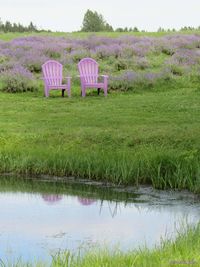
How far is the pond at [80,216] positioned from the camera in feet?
21.5

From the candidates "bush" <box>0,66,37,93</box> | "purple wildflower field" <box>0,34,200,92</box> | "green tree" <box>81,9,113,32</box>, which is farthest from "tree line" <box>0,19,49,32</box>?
"bush" <box>0,66,37,93</box>

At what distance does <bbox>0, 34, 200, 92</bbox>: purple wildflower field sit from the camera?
21156 mm

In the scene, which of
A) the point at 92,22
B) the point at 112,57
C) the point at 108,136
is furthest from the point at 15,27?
the point at 108,136

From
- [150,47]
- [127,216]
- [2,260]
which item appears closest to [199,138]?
[127,216]

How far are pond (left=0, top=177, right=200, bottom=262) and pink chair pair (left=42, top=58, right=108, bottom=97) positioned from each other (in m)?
9.51

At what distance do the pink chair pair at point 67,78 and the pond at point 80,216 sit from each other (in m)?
9.51

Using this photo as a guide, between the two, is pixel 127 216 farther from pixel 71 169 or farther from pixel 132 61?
pixel 132 61

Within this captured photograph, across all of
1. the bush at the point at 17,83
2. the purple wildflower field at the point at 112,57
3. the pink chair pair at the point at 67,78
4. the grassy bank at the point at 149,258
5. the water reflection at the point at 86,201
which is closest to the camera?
the grassy bank at the point at 149,258

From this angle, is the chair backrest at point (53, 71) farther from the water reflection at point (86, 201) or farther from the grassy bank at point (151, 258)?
the grassy bank at point (151, 258)

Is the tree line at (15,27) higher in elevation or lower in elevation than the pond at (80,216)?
higher

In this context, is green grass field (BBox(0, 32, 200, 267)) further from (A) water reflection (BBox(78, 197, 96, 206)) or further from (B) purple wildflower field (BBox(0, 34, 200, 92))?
(A) water reflection (BBox(78, 197, 96, 206))

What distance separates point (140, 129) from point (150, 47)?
15238 millimetres

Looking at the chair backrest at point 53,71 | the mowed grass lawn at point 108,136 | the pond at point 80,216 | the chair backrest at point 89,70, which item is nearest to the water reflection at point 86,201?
the pond at point 80,216

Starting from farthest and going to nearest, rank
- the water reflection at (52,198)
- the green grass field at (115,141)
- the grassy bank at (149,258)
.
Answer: the water reflection at (52,198) < the green grass field at (115,141) < the grassy bank at (149,258)
